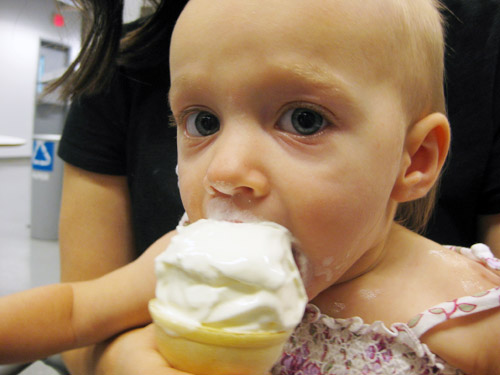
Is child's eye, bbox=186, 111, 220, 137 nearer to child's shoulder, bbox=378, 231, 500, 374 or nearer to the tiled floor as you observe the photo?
child's shoulder, bbox=378, 231, 500, 374

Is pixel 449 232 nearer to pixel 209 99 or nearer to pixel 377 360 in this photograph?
pixel 377 360

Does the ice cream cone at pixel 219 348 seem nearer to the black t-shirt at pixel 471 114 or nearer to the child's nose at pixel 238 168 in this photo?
the child's nose at pixel 238 168

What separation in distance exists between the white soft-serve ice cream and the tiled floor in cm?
54

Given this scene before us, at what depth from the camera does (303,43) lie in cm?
52

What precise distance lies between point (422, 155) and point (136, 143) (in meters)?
0.68

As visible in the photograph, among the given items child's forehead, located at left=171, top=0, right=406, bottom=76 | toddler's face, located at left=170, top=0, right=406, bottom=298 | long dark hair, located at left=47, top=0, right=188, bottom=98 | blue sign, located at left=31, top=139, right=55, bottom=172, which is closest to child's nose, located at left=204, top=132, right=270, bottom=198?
toddler's face, located at left=170, top=0, right=406, bottom=298

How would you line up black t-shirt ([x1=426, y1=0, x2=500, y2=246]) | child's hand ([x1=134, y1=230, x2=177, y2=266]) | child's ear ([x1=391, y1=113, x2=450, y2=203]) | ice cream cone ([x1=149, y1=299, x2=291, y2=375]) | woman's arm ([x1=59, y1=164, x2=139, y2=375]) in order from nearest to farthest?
ice cream cone ([x1=149, y1=299, x2=291, y2=375])
child's ear ([x1=391, y1=113, x2=450, y2=203])
child's hand ([x1=134, y1=230, x2=177, y2=266])
black t-shirt ([x1=426, y1=0, x2=500, y2=246])
woman's arm ([x1=59, y1=164, x2=139, y2=375])

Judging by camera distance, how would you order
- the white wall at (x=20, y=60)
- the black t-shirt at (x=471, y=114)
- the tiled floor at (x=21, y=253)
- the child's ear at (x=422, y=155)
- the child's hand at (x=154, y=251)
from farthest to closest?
the white wall at (x=20, y=60) < the tiled floor at (x=21, y=253) < the black t-shirt at (x=471, y=114) < the child's hand at (x=154, y=251) < the child's ear at (x=422, y=155)

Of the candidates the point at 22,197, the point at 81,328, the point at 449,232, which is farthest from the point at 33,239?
the point at 449,232

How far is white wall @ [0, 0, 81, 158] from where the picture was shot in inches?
237

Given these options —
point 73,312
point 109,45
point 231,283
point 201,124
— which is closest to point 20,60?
point 109,45

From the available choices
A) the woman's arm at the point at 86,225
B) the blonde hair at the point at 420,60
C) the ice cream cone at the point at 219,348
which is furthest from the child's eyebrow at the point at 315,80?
the woman's arm at the point at 86,225

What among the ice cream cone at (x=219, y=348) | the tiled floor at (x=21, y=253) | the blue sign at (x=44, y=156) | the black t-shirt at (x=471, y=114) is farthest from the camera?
the blue sign at (x=44, y=156)

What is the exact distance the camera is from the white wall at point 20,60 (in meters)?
6.02
